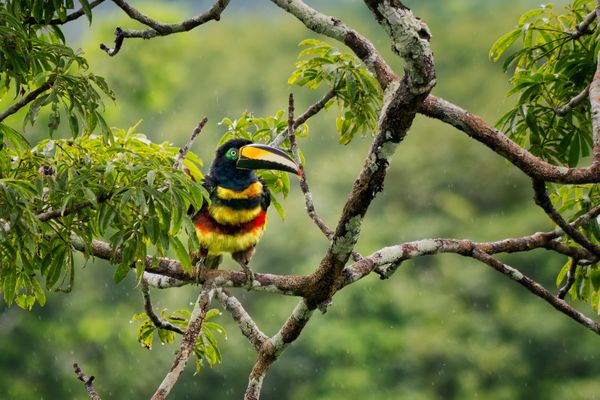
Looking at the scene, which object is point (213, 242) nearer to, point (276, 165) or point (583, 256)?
point (276, 165)

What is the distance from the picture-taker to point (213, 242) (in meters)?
3.81

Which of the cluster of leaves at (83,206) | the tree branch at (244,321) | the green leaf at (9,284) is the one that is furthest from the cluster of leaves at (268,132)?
the green leaf at (9,284)

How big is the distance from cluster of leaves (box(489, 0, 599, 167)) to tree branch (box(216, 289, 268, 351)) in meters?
1.26

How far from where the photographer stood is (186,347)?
3207mm

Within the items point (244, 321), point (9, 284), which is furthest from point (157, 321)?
point (9, 284)

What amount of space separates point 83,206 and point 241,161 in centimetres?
105

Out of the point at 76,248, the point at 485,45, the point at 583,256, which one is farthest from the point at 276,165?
the point at 485,45

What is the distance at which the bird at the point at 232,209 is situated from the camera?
381 centimetres

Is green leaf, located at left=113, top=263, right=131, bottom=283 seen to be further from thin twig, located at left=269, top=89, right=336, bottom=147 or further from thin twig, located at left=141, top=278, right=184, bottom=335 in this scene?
thin twig, located at left=269, top=89, right=336, bottom=147

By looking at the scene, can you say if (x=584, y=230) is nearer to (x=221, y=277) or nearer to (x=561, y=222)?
(x=561, y=222)

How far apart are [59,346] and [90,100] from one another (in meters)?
11.5

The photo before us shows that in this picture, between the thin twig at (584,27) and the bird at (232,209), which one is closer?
the thin twig at (584,27)

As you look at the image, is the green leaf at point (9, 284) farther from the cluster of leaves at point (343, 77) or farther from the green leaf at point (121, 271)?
the cluster of leaves at point (343, 77)

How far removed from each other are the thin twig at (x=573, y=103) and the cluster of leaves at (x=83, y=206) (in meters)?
1.56
